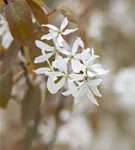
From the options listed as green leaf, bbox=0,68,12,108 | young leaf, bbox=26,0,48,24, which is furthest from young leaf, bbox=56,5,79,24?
green leaf, bbox=0,68,12,108

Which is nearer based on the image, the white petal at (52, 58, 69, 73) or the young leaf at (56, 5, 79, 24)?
the white petal at (52, 58, 69, 73)

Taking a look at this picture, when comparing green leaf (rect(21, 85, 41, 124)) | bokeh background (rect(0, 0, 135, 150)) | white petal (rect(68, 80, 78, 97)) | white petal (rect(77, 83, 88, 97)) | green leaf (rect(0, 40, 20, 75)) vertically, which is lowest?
bokeh background (rect(0, 0, 135, 150))

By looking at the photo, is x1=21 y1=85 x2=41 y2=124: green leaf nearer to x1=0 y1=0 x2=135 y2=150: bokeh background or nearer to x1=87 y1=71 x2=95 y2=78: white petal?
x1=0 y1=0 x2=135 y2=150: bokeh background

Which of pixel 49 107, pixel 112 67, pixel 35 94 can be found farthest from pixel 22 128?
pixel 112 67

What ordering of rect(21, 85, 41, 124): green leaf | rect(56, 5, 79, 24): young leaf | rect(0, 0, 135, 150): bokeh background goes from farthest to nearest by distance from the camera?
rect(0, 0, 135, 150): bokeh background < rect(21, 85, 41, 124): green leaf < rect(56, 5, 79, 24): young leaf

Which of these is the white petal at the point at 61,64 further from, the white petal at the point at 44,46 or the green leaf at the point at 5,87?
the green leaf at the point at 5,87

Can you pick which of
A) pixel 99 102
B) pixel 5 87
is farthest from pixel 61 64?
pixel 99 102

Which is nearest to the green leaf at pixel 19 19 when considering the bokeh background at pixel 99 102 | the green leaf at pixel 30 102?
the bokeh background at pixel 99 102
